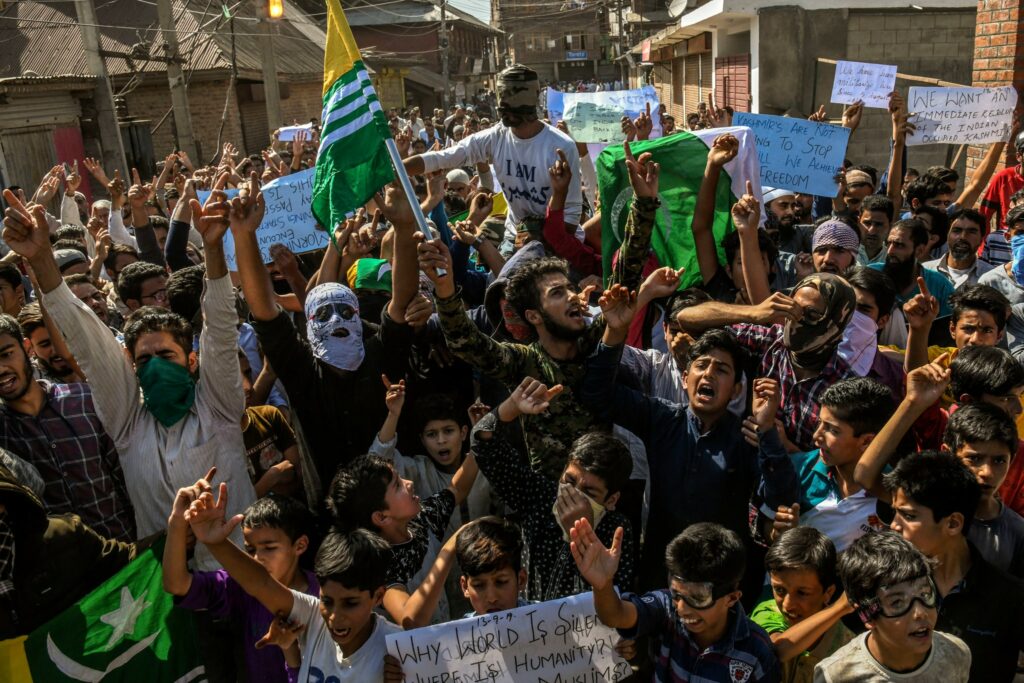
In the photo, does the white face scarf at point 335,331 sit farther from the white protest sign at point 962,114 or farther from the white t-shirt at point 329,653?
the white protest sign at point 962,114

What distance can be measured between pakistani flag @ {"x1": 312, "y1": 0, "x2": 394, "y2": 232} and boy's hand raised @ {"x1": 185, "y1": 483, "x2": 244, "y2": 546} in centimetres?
161

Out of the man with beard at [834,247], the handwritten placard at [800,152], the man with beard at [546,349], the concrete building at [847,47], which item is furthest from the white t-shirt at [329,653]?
the concrete building at [847,47]

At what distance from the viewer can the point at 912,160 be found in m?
13.1

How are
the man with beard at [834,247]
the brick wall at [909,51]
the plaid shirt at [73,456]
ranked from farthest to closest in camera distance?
the brick wall at [909,51] → the man with beard at [834,247] → the plaid shirt at [73,456]

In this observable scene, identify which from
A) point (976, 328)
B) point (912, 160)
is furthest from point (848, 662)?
point (912, 160)

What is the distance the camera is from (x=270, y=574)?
2.80m

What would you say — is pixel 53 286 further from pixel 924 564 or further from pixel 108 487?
pixel 924 564

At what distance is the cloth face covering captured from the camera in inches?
132

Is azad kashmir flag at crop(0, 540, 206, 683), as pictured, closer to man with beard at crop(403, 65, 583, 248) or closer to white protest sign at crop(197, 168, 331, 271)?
white protest sign at crop(197, 168, 331, 271)

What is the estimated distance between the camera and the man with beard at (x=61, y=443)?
3.34 m

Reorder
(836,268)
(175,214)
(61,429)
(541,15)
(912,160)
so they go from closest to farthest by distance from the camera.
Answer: (61,429)
(836,268)
(175,214)
(912,160)
(541,15)

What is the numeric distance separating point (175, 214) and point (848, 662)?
4873mm

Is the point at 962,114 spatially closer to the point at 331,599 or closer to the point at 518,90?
the point at 518,90

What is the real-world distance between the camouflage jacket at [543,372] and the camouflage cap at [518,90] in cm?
222
